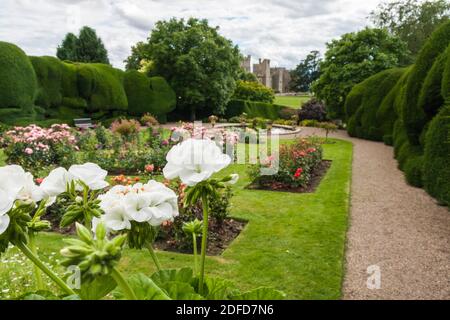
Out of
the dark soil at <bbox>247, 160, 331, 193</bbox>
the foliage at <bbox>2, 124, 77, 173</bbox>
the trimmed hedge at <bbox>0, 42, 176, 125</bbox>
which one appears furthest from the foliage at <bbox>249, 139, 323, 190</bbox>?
the trimmed hedge at <bbox>0, 42, 176, 125</bbox>

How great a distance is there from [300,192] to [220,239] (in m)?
3.36

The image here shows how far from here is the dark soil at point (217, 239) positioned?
5.07m

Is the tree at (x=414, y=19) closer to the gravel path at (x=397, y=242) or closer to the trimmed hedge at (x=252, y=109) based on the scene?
the trimmed hedge at (x=252, y=109)

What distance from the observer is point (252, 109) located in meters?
32.8

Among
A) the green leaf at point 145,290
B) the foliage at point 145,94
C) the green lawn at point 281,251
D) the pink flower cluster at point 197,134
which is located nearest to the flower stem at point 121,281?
the green leaf at point 145,290

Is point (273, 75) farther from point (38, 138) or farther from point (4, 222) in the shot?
point (4, 222)

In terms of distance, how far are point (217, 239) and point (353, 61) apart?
21.6m

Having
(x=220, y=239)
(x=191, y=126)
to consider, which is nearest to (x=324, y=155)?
(x=191, y=126)

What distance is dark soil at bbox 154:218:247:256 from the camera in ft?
16.6

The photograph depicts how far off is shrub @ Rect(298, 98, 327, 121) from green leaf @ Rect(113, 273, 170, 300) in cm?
2723

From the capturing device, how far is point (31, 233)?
3.05 ft

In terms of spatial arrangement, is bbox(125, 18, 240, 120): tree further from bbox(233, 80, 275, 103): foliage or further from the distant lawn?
the distant lawn

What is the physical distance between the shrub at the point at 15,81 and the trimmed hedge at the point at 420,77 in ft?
50.4
